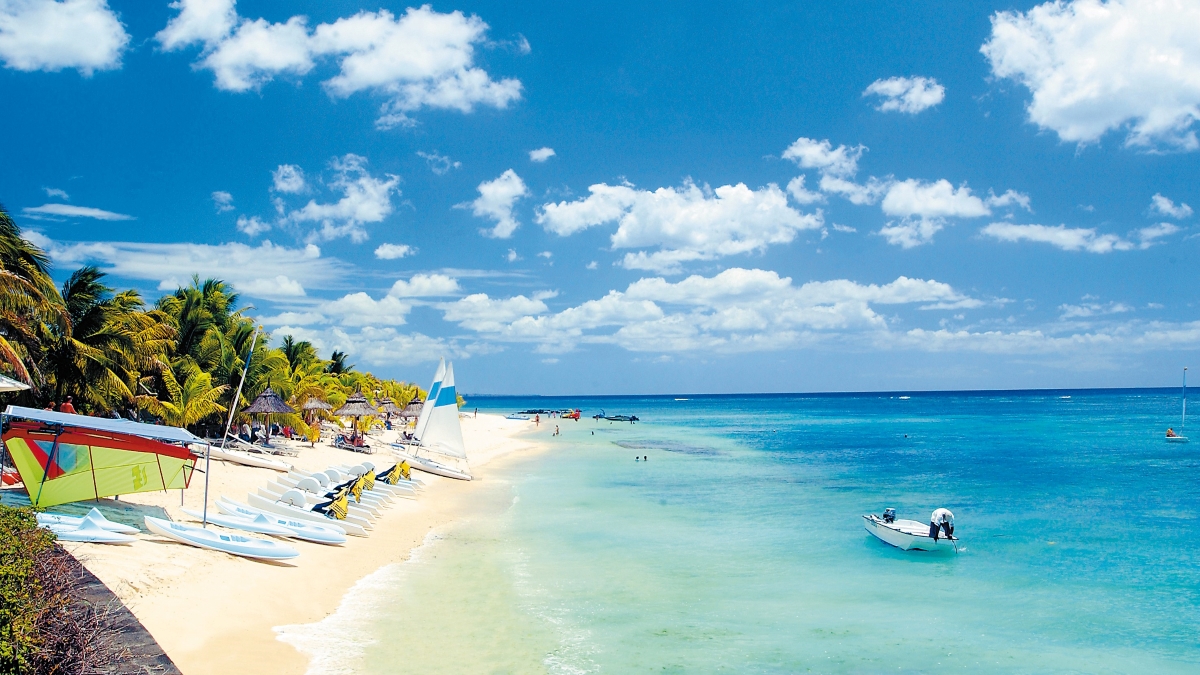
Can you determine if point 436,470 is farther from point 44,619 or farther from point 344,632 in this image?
point 44,619

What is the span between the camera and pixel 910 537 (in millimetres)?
17703

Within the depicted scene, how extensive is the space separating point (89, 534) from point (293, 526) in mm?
4233

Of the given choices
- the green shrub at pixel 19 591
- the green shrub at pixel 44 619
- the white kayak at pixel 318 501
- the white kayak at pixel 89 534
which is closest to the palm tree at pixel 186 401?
the white kayak at pixel 318 501

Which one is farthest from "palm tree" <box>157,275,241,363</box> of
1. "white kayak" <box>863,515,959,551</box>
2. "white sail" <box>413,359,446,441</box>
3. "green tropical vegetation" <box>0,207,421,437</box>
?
"white kayak" <box>863,515,959,551</box>

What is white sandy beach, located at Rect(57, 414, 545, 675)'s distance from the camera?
9.12m

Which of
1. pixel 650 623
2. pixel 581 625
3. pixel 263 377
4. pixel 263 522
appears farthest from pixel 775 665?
pixel 263 377

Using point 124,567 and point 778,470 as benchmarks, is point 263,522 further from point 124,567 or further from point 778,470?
point 778,470

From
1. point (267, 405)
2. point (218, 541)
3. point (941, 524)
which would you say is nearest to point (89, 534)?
point (218, 541)

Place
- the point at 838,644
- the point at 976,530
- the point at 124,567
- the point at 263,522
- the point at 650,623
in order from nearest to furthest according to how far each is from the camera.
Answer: the point at 124,567
the point at 838,644
the point at 650,623
the point at 263,522
the point at 976,530

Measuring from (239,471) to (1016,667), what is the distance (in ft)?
64.9

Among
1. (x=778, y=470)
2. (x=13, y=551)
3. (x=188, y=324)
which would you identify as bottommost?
(x=778, y=470)

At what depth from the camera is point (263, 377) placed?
3031 cm

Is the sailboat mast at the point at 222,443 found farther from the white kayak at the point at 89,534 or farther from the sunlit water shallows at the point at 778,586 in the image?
the sunlit water shallows at the point at 778,586

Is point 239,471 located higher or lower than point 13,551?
lower
